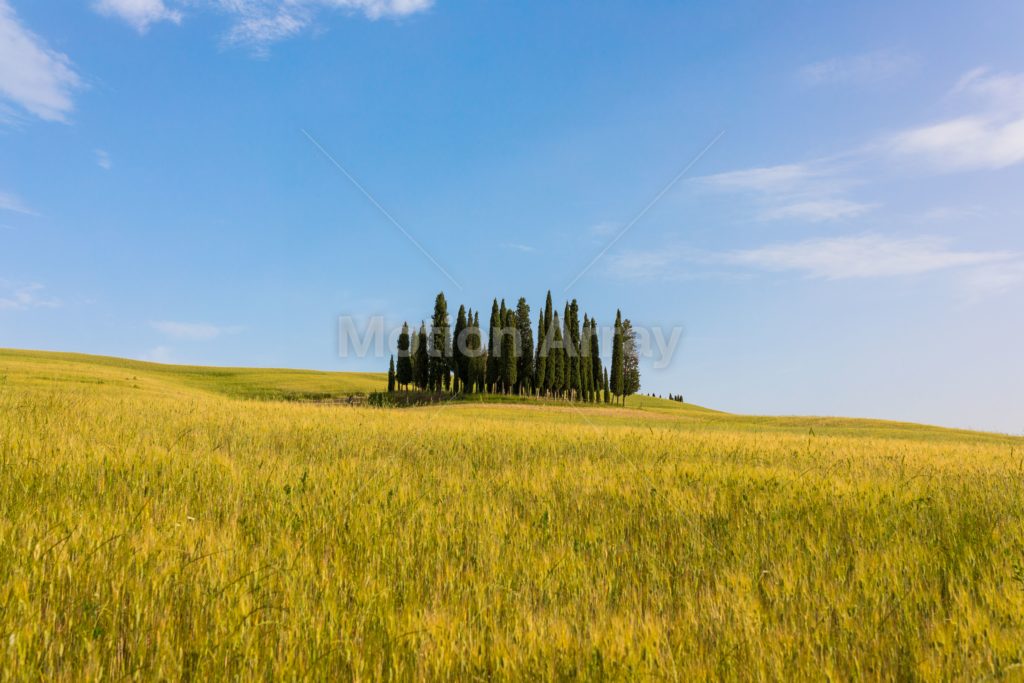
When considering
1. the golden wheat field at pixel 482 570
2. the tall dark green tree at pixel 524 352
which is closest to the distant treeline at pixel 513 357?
the tall dark green tree at pixel 524 352

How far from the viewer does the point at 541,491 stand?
283 inches

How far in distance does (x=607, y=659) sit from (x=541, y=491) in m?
3.98

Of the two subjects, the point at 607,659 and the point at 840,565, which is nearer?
the point at 607,659

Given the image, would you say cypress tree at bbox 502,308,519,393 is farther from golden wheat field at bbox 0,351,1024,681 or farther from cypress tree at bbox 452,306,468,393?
golden wheat field at bbox 0,351,1024,681

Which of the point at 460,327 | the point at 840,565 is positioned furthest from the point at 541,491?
the point at 460,327

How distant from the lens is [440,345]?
231 feet

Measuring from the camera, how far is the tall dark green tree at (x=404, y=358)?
252ft

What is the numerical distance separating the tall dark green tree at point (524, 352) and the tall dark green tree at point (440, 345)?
849 centimetres

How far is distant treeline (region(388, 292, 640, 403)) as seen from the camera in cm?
6838

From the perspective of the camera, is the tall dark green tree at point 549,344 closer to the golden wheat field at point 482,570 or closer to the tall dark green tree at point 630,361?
the tall dark green tree at point 630,361

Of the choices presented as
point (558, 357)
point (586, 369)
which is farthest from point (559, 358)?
point (586, 369)

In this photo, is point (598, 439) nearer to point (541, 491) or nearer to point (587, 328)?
point (541, 491)

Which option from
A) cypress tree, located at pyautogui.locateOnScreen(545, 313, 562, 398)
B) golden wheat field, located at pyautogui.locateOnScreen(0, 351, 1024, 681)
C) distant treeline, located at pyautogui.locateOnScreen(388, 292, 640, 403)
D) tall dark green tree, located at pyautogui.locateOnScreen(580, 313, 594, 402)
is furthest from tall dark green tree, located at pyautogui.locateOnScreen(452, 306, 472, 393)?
golden wheat field, located at pyautogui.locateOnScreen(0, 351, 1024, 681)

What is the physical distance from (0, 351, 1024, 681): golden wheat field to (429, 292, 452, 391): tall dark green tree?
202ft
